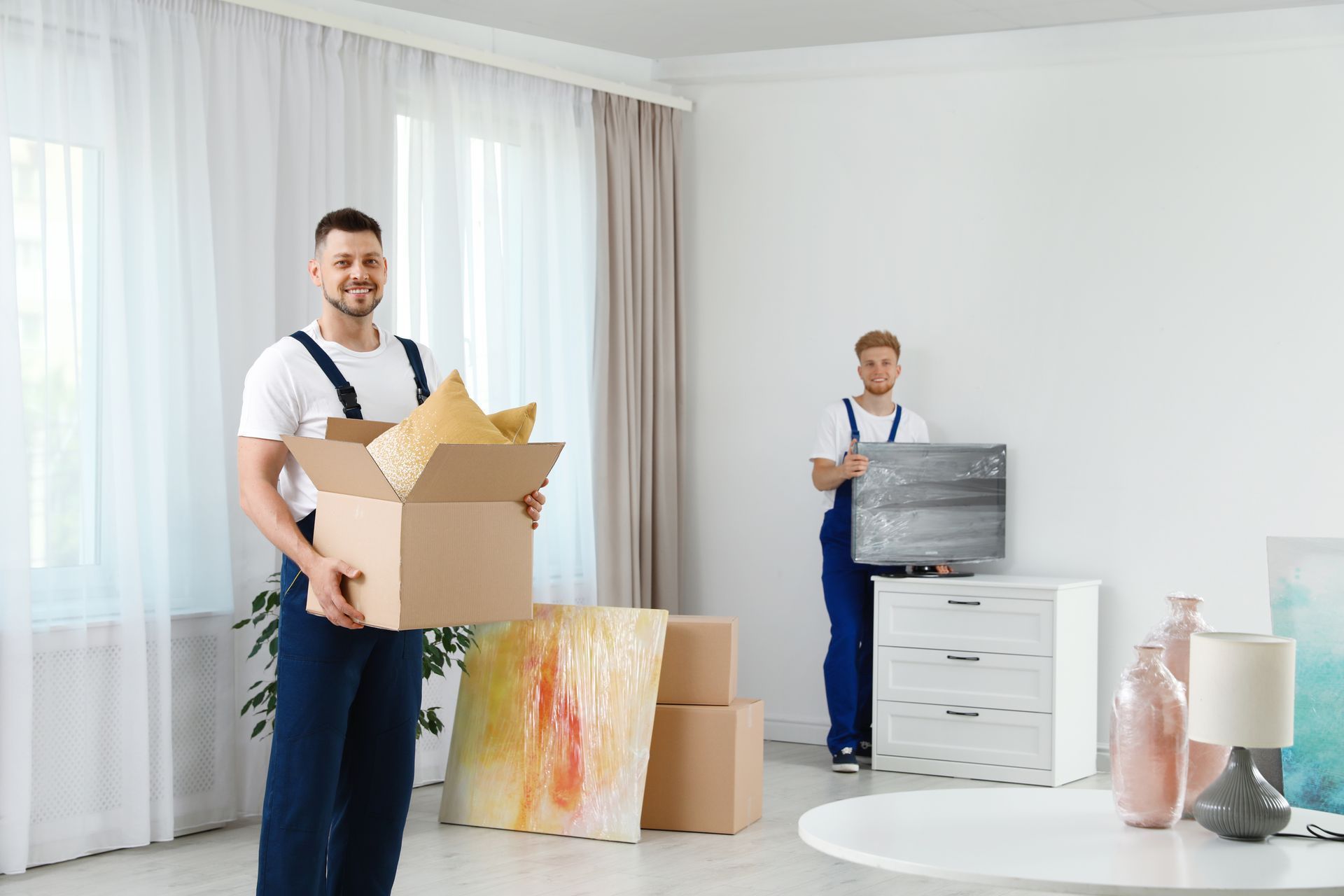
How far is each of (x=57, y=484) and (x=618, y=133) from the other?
252cm

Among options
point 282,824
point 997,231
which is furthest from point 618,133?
point 282,824

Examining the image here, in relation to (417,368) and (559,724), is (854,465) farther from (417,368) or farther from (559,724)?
(417,368)

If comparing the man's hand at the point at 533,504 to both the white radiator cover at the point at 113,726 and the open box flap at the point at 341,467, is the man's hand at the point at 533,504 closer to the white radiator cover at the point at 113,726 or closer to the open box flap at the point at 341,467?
the open box flap at the point at 341,467

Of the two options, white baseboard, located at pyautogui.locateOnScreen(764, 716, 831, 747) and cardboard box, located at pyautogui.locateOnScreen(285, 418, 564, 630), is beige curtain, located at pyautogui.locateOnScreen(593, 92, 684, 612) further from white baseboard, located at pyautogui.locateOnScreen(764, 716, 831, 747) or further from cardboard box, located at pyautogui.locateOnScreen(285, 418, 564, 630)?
cardboard box, located at pyautogui.locateOnScreen(285, 418, 564, 630)

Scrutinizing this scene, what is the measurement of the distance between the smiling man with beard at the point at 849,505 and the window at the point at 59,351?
2473 mm

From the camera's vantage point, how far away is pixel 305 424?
2387 millimetres

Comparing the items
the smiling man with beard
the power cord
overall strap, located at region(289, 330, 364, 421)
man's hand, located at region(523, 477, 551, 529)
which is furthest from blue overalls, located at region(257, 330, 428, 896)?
the smiling man with beard

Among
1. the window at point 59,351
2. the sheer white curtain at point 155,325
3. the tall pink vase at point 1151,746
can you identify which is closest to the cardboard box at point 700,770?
the sheer white curtain at point 155,325

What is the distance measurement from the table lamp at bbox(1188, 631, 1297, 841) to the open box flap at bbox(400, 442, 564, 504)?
102 centimetres

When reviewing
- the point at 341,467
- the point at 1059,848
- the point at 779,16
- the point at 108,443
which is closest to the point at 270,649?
the point at 108,443

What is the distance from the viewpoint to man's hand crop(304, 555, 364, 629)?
2.20m

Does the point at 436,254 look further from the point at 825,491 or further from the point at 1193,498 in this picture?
the point at 1193,498

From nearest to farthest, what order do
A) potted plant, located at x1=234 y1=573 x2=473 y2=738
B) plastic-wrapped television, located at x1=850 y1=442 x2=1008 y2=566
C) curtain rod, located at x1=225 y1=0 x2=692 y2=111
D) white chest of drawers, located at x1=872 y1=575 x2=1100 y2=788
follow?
potted plant, located at x1=234 y1=573 x2=473 y2=738
curtain rod, located at x1=225 y1=0 x2=692 y2=111
white chest of drawers, located at x1=872 y1=575 x2=1100 y2=788
plastic-wrapped television, located at x1=850 y1=442 x2=1008 y2=566

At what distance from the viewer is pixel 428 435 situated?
2.16m
